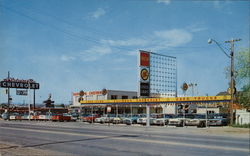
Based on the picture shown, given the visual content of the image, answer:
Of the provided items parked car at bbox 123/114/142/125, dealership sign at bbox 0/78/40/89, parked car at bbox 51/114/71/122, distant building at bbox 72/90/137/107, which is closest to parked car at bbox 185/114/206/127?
parked car at bbox 123/114/142/125

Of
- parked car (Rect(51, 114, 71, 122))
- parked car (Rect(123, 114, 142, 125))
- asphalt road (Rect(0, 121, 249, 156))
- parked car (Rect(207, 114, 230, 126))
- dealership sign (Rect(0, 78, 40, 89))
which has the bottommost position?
parked car (Rect(51, 114, 71, 122))

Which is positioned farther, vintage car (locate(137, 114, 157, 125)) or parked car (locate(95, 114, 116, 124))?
parked car (locate(95, 114, 116, 124))

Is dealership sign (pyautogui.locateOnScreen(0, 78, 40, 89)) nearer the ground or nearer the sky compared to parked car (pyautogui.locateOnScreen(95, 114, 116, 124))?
nearer the sky

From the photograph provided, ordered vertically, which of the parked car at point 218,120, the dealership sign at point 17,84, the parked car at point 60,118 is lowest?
the parked car at point 60,118

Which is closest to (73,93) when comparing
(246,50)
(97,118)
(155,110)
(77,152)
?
(155,110)

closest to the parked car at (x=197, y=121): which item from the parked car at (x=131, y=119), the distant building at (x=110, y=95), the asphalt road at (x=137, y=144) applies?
the parked car at (x=131, y=119)

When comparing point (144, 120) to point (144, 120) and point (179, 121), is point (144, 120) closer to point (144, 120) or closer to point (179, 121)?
point (144, 120)

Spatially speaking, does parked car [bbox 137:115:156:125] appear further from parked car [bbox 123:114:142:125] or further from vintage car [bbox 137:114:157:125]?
parked car [bbox 123:114:142:125]

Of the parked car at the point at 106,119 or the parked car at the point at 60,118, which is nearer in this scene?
the parked car at the point at 106,119

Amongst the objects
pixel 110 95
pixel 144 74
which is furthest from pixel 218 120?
pixel 110 95

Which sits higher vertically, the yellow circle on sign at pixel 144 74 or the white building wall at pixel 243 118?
the yellow circle on sign at pixel 144 74

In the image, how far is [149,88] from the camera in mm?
38750

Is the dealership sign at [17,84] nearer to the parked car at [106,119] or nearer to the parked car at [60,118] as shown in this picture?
the parked car at [60,118]

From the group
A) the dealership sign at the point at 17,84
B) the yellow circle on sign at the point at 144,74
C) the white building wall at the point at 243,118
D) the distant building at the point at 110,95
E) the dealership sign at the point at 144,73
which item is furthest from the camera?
the distant building at the point at 110,95
